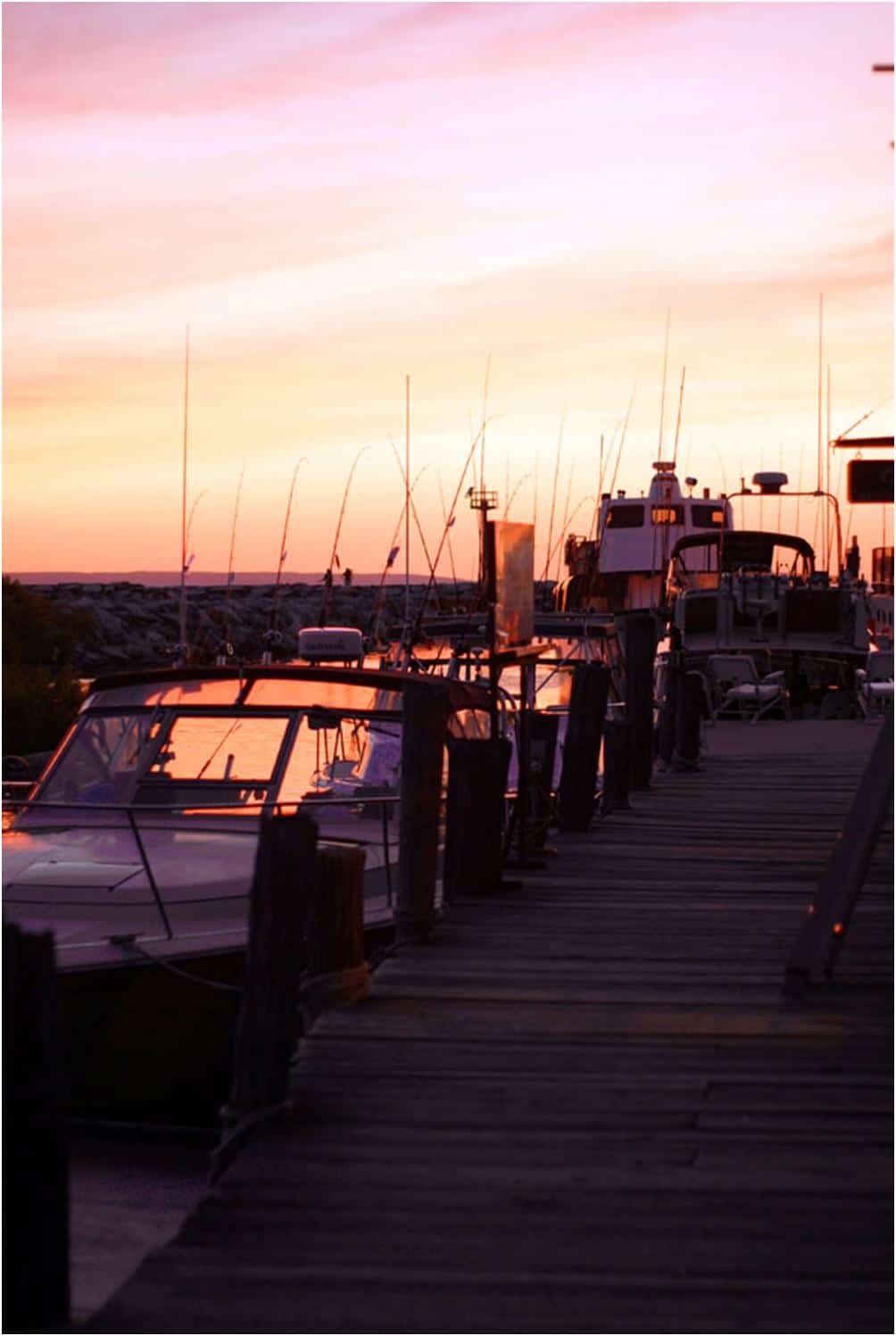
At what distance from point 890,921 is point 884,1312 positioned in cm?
416

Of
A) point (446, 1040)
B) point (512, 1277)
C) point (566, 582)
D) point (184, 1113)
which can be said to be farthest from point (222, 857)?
point (566, 582)

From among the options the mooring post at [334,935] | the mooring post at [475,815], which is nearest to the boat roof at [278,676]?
the mooring post at [475,815]

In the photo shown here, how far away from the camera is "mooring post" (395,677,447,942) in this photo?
8.22 metres

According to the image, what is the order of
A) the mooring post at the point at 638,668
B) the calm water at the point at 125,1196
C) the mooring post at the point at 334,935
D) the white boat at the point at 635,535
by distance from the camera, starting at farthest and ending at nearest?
the white boat at the point at 635,535 < the mooring post at the point at 638,668 < the calm water at the point at 125,1196 < the mooring post at the point at 334,935

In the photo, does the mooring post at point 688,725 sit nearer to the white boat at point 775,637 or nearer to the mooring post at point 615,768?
the mooring post at point 615,768

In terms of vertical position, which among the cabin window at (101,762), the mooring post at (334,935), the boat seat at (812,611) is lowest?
the mooring post at (334,935)

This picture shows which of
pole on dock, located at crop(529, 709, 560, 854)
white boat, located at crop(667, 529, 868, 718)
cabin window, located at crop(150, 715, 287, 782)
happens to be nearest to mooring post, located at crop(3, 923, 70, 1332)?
cabin window, located at crop(150, 715, 287, 782)

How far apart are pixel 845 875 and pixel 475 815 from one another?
268 cm

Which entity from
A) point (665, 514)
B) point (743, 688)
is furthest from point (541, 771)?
point (665, 514)

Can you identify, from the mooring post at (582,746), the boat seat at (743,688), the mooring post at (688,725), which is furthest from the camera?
the boat seat at (743,688)

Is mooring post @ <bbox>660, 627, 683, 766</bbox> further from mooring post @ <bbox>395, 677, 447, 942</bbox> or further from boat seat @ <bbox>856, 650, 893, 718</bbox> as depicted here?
mooring post @ <bbox>395, 677, 447, 942</bbox>

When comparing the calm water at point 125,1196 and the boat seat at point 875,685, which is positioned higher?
the boat seat at point 875,685

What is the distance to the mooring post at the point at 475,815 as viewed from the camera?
360 inches

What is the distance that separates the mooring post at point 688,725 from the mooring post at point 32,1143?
13.0 m
